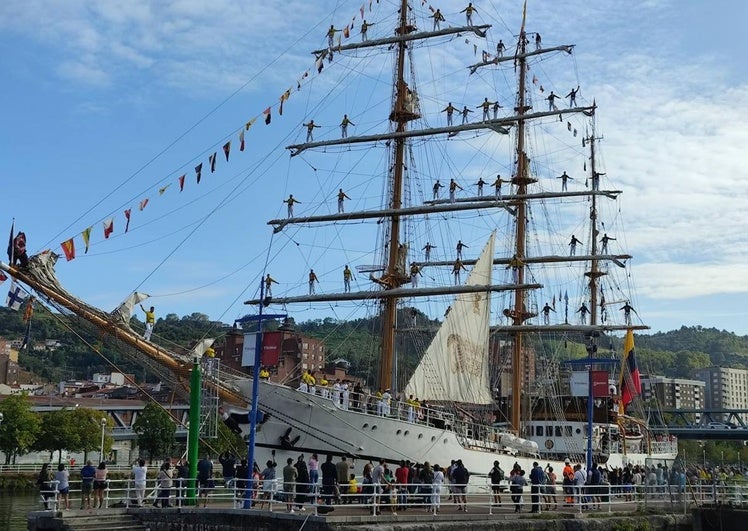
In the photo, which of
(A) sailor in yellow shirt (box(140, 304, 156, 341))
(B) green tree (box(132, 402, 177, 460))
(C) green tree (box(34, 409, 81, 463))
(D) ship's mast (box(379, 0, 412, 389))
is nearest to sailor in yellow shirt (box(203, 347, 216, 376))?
(A) sailor in yellow shirt (box(140, 304, 156, 341))

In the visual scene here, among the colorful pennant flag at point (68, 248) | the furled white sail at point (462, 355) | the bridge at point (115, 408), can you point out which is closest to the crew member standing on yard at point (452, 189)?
the furled white sail at point (462, 355)

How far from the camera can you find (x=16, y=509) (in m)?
45.9

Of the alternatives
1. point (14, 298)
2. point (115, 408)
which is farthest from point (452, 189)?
point (115, 408)

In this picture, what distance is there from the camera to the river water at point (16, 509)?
38094 mm

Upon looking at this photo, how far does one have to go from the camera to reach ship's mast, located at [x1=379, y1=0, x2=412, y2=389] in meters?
42.5

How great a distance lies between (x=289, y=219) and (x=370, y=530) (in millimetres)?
27411

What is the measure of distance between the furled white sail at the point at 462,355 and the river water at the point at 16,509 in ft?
58.3

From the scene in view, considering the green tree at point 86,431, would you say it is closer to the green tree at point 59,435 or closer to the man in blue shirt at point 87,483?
the green tree at point 59,435

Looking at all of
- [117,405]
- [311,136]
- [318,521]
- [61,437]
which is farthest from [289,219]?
[117,405]

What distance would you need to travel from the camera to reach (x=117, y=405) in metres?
105

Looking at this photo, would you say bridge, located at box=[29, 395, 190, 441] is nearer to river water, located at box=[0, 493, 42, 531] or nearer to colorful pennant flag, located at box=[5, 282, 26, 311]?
river water, located at box=[0, 493, 42, 531]

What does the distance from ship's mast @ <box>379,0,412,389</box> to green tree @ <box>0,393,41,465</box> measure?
38.4 meters

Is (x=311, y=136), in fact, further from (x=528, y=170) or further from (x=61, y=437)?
(x=61, y=437)

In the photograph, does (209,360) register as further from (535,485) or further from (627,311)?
(627,311)
